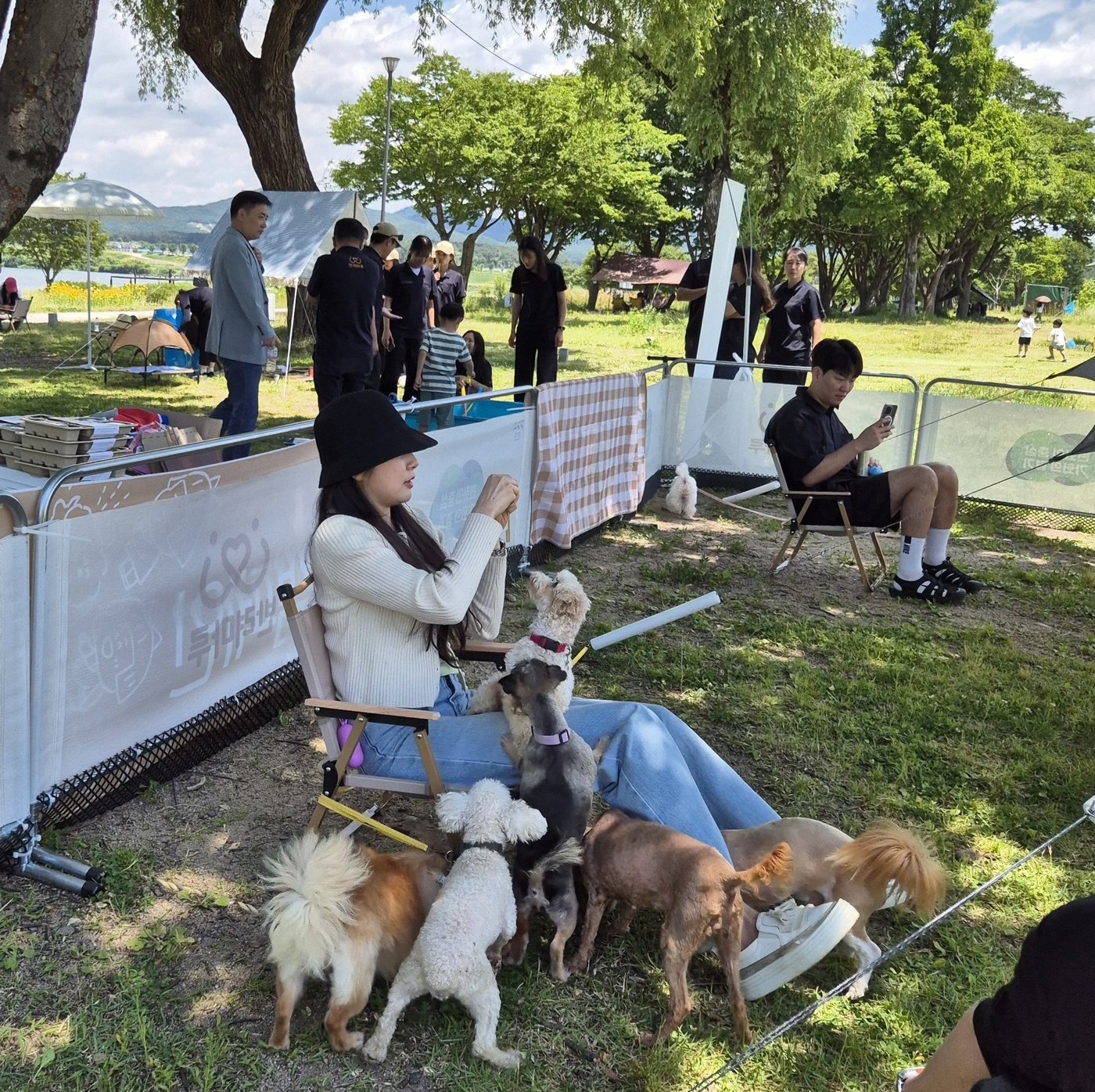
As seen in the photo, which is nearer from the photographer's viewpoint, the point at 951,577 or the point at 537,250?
the point at 951,577

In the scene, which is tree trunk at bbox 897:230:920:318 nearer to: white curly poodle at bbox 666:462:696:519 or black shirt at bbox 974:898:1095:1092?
white curly poodle at bbox 666:462:696:519

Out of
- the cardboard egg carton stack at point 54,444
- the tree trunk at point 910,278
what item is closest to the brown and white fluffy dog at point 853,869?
the cardboard egg carton stack at point 54,444

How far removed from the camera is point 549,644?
319 centimetres

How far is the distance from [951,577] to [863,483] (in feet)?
2.73

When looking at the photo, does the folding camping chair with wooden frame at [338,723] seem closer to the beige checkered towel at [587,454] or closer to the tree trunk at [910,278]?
the beige checkered towel at [587,454]

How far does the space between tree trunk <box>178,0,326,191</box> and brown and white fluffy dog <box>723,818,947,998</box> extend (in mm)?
13148

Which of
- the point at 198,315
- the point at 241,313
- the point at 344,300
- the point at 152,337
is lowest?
the point at 152,337

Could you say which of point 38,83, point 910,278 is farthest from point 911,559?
point 910,278

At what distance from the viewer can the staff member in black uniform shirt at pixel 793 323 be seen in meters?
9.04

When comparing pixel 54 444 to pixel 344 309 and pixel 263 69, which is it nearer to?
pixel 344 309

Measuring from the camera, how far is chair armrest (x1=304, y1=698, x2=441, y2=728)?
2725mm

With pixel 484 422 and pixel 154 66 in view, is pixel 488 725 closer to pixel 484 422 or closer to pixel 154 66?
pixel 484 422

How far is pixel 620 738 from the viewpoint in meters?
2.93

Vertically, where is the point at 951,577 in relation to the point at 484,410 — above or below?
below
